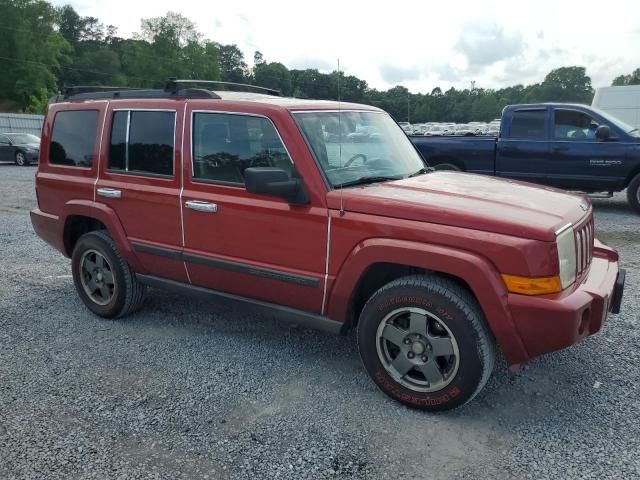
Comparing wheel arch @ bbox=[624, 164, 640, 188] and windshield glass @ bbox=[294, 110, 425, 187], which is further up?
windshield glass @ bbox=[294, 110, 425, 187]

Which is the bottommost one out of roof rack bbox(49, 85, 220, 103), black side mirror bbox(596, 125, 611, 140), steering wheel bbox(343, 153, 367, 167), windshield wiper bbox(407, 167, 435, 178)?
windshield wiper bbox(407, 167, 435, 178)

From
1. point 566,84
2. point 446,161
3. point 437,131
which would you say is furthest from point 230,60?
point 446,161

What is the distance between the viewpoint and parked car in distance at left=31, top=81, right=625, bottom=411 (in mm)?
→ 2932

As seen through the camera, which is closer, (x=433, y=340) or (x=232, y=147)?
(x=433, y=340)

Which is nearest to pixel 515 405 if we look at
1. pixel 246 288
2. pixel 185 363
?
pixel 246 288

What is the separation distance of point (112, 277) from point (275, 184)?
83.2 inches

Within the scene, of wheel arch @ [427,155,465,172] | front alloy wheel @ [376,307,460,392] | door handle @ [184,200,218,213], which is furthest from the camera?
wheel arch @ [427,155,465,172]

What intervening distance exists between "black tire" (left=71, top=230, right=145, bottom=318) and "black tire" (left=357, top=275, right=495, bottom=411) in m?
2.23

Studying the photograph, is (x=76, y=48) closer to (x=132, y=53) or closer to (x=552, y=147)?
(x=132, y=53)

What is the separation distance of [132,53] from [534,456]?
8519 centimetres

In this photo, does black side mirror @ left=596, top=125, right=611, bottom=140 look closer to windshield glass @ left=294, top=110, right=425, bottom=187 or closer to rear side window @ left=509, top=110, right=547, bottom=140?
rear side window @ left=509, top=110, right=547, bottom=140

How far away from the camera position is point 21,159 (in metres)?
20.8

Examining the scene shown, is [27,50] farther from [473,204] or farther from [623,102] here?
[473,204]

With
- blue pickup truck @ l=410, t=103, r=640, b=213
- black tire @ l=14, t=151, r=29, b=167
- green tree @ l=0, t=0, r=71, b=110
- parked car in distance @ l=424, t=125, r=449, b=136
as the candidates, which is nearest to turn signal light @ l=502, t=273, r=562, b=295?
blue pickup truck @ l=410, t=103, r=640, b=213
